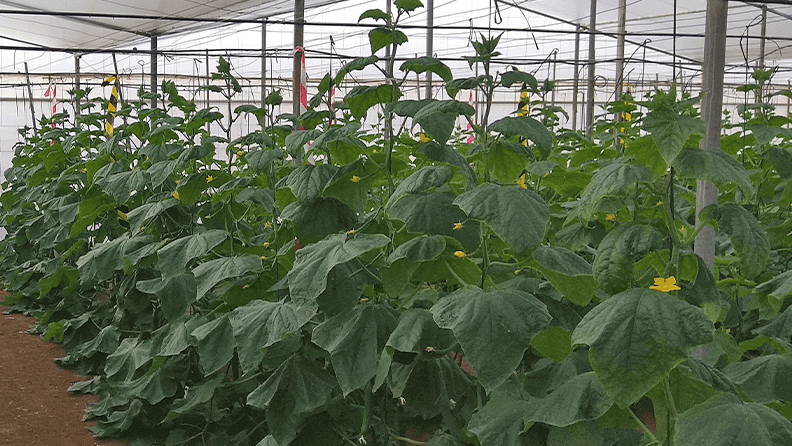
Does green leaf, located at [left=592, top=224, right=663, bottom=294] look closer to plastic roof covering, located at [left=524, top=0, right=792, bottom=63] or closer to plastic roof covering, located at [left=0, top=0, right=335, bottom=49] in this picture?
plastic roof covering, located at [left=0, top=0, right=335, bottom=49]

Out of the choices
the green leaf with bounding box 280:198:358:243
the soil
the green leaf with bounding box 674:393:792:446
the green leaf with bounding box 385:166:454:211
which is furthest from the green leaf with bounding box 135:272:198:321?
the green leaf with bounding box 674:393:792:446

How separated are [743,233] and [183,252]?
76.2 inches

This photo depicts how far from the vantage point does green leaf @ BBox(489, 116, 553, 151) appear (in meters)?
1.73

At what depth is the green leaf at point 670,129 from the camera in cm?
131

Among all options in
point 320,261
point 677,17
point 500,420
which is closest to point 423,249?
point 320,261

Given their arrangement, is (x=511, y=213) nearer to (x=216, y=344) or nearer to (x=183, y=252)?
(x=216, y=344)

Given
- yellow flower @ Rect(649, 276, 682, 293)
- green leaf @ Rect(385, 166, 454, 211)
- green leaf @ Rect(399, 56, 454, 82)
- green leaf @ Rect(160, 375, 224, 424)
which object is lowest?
green leaf @ Rect(160, 375, 224, 424)

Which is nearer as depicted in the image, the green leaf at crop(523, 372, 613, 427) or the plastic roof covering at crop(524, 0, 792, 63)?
the green leaf at crop(523, 372, 613, 427)

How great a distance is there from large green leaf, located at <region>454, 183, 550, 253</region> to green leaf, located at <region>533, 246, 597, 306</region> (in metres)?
0.15

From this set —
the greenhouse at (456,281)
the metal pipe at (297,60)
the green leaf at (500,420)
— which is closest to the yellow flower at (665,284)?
the greenhouse at (456,281)

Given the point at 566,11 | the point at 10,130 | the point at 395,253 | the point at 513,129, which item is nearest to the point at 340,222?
the point at 395,253

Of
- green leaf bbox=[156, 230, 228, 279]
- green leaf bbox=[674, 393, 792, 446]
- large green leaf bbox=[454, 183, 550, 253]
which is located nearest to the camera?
green leaf bbox=[674, 393, 792, 446]

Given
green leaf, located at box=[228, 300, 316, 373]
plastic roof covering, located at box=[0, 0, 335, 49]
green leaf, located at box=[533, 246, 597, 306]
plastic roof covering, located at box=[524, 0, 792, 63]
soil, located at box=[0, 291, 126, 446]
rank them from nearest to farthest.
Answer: green leaf, located at box=[533, 246, 597, 306] < green leaf, located at box=[228, 300, 316, 373] < soil, located at box=[0, 291, 126, 446] < plastic roof covering, located at box=[0, 0, 335, 49] < plastic roof covering, located at box=[524, 0, 792, 63]

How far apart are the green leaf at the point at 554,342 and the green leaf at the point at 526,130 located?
44cm
